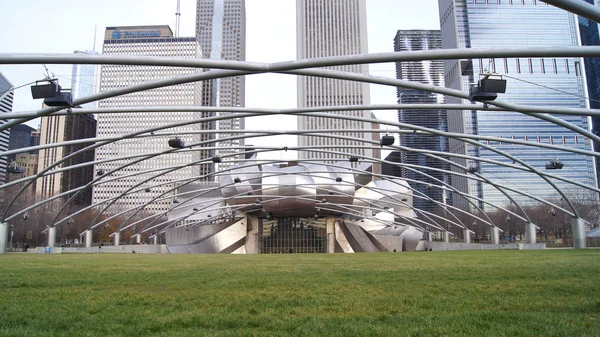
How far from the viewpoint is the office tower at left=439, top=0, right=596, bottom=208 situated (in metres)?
73.8

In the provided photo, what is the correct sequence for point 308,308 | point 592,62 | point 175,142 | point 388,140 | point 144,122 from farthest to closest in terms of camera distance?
1. point 592,62
2. point 144,122
3. point 388,140
4. point 175,142
5. point 308,308

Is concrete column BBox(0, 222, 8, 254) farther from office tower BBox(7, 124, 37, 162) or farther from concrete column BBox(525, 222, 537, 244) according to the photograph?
office tower BBox(7, 124, 37, 162)

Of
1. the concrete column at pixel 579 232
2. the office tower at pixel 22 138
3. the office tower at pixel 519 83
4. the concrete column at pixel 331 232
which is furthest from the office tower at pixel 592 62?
the office tower at pixel 22 138

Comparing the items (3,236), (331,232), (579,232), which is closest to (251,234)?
(331,232)

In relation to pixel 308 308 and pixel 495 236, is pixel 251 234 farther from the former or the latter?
pixel 308 308

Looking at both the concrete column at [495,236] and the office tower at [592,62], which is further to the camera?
the office tower at [592,62]

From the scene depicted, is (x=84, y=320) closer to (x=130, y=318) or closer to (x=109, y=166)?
(x=130, y=318)

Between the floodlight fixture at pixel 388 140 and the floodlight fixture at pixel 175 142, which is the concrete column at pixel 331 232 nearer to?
the floodlight fixture at pixel 388 140

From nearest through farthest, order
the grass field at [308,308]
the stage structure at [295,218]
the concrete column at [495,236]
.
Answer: the grass field at [308,308], the concrete column at [495,236], the stage structure at [295,218]

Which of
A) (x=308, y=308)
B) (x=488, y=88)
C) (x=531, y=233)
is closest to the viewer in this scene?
(x=308, y=308)

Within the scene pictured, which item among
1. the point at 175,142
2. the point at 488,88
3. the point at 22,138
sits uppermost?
the point at 22,138

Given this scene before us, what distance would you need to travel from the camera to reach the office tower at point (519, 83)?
242 feet

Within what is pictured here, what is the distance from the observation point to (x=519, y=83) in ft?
290

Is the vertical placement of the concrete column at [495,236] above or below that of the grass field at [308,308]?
above
